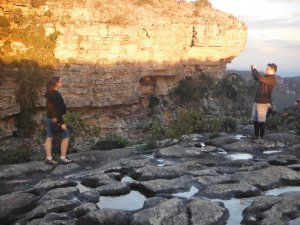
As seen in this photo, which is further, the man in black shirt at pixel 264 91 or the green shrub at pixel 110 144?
the green shrub at pixel 110 144

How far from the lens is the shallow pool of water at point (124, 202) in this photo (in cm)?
598

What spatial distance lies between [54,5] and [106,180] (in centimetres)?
2275

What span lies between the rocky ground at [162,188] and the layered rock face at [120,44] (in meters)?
17.7

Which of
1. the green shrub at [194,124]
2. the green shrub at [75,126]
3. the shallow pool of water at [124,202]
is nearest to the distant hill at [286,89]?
the green shrub at [194,124]

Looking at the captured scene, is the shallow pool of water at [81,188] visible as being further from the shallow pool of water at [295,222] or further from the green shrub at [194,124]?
the green shrub at [194,124]

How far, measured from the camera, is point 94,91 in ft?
96.1

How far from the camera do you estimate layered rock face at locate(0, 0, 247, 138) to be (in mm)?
26969

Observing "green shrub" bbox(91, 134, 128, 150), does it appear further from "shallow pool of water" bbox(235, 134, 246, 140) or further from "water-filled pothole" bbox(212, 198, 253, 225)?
"water-filled pothole" bbox(212, 198, 253, 225)

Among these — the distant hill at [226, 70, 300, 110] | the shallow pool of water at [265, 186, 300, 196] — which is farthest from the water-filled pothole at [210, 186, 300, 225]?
the distant hill at [226, 70, 300, 110]

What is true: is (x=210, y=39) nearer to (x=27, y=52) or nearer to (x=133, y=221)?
(x=27, y=52)

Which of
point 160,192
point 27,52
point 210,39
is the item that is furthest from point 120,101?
point 160,192

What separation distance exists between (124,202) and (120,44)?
25379 millimetres

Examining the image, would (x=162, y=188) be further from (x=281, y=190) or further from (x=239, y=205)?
(x=281, y=190)

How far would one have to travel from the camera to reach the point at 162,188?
667 cm
